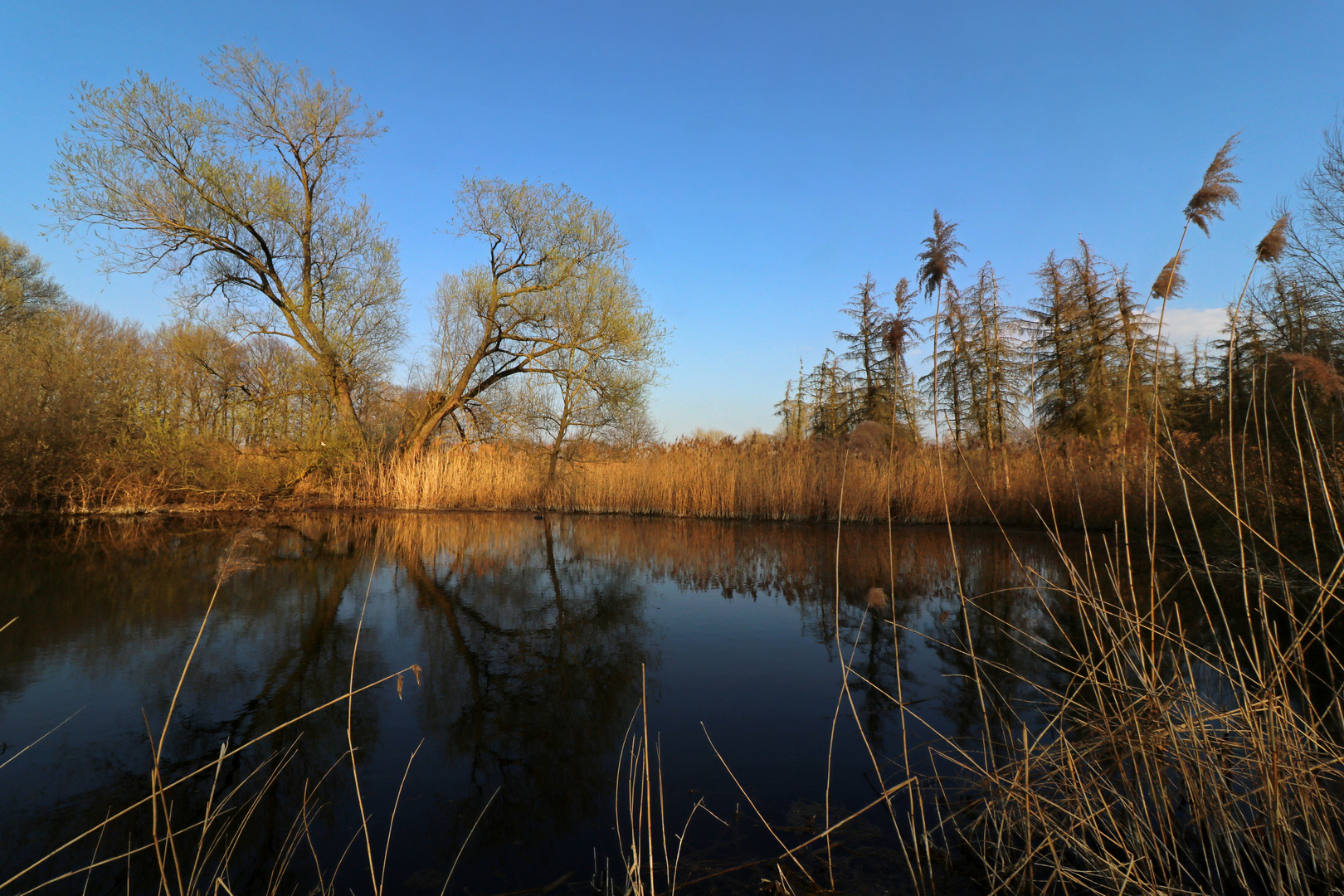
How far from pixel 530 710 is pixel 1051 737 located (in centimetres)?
222

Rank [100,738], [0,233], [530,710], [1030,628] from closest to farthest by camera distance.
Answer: [100,738]
[530,710]
[1030,628]
[0,233]

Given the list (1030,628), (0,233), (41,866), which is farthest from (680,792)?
(0,233)

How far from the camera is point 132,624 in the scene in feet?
12.8

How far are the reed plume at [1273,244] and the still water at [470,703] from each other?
1621 mm

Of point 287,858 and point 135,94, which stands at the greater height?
point 135,94

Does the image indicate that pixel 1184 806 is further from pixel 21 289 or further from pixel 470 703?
pixel 21 289

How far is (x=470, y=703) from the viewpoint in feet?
9.36

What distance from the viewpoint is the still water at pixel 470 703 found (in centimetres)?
179

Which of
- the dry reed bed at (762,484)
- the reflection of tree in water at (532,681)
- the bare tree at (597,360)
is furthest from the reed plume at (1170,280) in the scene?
the bare tree at (597,360)

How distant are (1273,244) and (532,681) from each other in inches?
142

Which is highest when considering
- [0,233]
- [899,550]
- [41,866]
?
[0,233]

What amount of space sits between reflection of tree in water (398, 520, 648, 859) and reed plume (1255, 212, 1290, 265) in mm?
2995

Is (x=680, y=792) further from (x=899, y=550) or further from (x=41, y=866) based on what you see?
(x=899, y=550)

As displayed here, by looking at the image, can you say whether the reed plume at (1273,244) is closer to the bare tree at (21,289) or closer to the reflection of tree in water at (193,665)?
the reflection of tree in water at (193,665)
